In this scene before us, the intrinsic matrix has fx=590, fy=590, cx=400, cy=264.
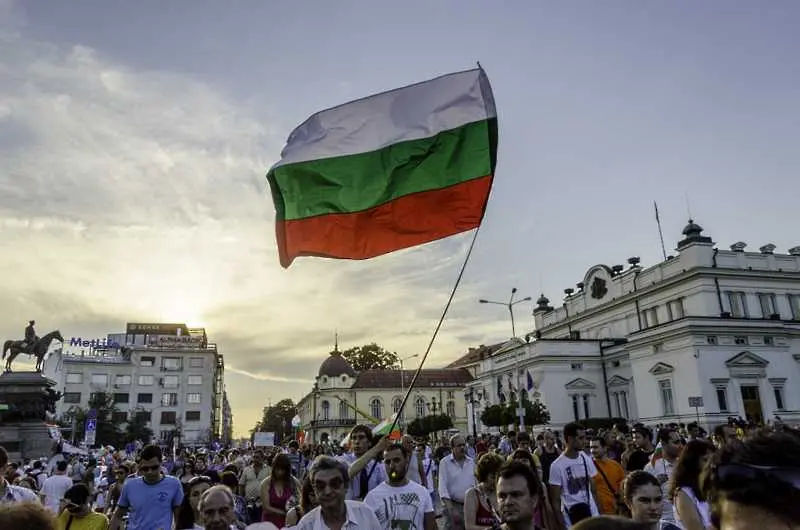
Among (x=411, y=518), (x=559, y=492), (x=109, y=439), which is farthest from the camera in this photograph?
(x=109, y=439)

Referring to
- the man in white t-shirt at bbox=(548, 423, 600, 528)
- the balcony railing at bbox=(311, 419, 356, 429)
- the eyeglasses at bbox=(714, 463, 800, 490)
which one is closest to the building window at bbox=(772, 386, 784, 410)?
the man in white t-shirt at bbox=(548, 423, 600, 528)

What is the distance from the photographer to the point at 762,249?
56.4m

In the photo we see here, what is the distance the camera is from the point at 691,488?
14.4 feet

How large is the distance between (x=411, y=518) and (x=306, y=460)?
1523 cm

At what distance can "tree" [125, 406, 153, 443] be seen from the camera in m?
79.6

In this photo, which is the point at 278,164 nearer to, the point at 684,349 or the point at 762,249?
the point at 684,349

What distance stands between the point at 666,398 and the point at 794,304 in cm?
1761

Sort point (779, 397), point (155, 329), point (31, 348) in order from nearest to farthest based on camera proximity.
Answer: point (31, 348), point (779, 397), point (155, 329)

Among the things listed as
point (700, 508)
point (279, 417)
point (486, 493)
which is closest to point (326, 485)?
point (486, 493)

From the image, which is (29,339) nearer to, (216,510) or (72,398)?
(216,510)

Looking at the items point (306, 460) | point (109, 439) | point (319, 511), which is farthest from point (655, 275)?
point (109, 439)

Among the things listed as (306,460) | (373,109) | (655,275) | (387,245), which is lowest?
(306,460)

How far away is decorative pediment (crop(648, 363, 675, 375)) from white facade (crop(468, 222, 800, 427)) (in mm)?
93

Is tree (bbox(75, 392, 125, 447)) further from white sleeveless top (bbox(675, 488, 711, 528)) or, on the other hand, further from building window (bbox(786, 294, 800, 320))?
white sleeveless top (bbox(675, 488, 711, 528))
